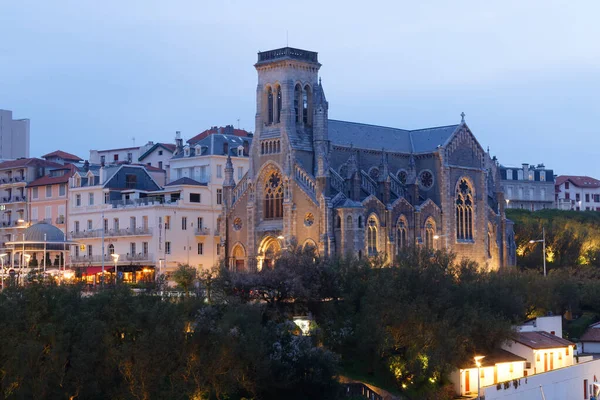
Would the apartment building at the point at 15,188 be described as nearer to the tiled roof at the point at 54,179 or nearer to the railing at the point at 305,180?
the tiled roof at the point at 54,179

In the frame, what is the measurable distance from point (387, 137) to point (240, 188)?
16.4 metres

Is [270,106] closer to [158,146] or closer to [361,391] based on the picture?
[158,146]

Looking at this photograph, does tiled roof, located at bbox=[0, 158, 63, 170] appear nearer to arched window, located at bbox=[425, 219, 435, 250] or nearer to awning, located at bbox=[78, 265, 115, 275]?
awning, located at bbox=[78, 265, 115, 275]

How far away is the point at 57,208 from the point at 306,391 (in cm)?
5837

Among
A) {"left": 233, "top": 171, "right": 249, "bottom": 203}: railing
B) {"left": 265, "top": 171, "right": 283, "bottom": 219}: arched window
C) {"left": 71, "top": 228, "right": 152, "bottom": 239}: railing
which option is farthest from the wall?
{"left": 71, "top": 228, "right": 152, "bottom": 239}: railing

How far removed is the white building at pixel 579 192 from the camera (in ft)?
606

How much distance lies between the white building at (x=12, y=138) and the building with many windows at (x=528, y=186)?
65834 mm

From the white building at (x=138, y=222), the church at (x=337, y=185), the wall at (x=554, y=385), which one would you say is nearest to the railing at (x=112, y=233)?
the white building at (x=138, y=222)

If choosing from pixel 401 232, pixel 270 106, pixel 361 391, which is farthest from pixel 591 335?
pixel 270 106

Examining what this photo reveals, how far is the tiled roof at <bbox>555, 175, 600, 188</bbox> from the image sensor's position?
186125mm

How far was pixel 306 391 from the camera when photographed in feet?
220

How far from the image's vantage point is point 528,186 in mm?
169625

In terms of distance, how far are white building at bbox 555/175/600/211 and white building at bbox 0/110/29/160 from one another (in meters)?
80.5

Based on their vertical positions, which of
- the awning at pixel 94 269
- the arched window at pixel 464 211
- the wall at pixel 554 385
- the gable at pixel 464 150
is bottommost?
the wall at pixel 554 385
